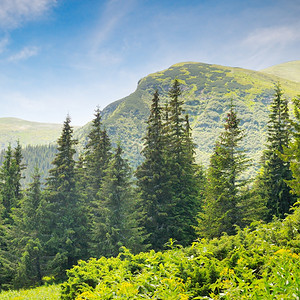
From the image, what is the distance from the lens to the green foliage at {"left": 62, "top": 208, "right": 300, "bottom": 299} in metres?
3.21

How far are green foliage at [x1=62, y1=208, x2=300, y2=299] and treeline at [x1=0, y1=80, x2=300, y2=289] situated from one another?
10145 millimetres

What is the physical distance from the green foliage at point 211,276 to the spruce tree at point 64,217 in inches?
651

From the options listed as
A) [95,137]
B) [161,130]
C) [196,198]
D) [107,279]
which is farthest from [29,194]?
[107,279]

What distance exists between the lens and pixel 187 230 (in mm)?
21844

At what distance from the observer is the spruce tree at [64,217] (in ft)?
69.8

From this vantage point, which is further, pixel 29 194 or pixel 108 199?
pixel 29 194

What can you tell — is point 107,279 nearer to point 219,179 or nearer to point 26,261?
point 219,179

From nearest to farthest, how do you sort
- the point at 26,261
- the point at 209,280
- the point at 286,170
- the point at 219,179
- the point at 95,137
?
the point at 209,280 → the point at 219,179 → the point at 26,261 → the point at 286,170 → the point at 95,137

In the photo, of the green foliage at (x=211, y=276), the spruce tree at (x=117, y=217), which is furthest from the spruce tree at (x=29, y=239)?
the green foliage at (x=211, y=276)

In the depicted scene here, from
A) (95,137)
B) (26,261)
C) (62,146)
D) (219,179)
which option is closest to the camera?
(219,179)

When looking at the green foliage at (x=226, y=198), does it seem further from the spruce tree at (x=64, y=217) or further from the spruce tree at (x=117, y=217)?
the spruce tree at (x=64, y=217)

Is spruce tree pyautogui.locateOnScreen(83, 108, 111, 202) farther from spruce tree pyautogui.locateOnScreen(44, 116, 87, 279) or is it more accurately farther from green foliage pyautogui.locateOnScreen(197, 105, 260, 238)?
green foliage pyautogui.locateOnScreen(197, 105, 260, 238)


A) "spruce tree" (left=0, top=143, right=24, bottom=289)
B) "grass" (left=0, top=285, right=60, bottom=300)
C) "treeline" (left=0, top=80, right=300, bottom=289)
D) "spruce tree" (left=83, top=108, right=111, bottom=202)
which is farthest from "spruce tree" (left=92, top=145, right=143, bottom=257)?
"spruce tree" (left=0, top=143, right=24, bottom=289)

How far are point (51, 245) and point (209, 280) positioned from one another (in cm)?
2001
